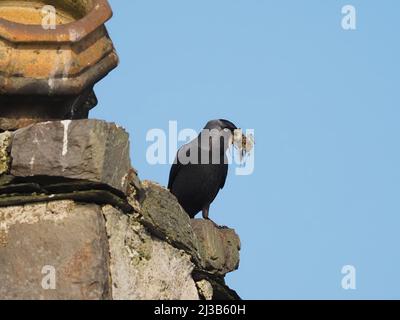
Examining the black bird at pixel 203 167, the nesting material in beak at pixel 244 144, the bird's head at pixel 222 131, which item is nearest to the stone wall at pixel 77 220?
the nesting material in beak at pixel 244 144

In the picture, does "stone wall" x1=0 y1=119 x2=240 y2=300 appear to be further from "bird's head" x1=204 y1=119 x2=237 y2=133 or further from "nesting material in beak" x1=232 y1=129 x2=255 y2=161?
"bird's head" x1=204 y1=119 x2=237 y2=133

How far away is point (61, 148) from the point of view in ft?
17.9

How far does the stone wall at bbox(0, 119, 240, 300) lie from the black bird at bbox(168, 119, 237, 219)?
11.9 ft

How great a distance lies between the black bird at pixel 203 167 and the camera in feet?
31.2

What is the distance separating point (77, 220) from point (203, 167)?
13.8 ft

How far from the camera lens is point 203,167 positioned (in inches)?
377

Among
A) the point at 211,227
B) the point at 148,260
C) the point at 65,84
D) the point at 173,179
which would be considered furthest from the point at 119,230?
the point at 173,179

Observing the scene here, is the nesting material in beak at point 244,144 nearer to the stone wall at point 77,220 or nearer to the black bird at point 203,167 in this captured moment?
the black bird at point 203,167

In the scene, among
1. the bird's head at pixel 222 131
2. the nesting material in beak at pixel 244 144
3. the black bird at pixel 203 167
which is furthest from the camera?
the black bird at pixel 203 167

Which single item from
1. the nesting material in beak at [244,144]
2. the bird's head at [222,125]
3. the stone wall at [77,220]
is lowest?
the stone wall at [77,220]

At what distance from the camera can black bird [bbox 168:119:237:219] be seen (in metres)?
9.50

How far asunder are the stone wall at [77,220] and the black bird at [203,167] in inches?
143

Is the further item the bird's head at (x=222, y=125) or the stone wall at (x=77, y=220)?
the bird's head at (x=222, y=125)

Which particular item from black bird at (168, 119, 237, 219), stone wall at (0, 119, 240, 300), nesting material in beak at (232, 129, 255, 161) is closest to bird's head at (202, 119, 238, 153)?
black bird at (168, 119, 237, 219)
